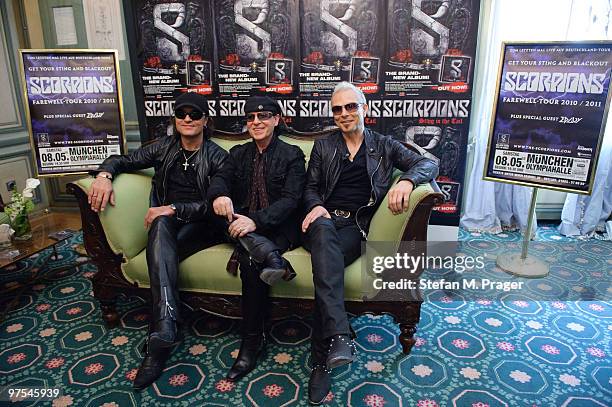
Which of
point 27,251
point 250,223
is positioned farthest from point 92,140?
point 250,223

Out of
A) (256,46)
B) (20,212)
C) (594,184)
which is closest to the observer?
(20,212)

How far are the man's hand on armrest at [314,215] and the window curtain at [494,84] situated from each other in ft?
6.02

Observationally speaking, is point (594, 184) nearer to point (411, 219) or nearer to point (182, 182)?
point (411, 219)

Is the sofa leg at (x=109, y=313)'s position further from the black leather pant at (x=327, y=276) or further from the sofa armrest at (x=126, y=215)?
the black leather pant at (x=327, y=276)

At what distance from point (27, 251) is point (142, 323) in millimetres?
806

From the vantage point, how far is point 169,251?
83.1 inches

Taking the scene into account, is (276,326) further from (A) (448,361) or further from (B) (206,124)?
(B) (206,124)

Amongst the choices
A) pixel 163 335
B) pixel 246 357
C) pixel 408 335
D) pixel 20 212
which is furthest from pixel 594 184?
pixel 20 212

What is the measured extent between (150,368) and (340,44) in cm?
232

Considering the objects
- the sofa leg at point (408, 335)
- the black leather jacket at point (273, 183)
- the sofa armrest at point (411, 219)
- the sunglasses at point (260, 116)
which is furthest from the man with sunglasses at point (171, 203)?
the sofa leg at point (408, 335)

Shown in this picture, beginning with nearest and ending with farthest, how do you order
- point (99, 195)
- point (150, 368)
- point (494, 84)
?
point (150, 368) → point (99, 195) → point (494, 84)

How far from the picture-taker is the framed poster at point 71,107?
2861 mm

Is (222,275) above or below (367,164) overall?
below

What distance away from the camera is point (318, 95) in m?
3.09
